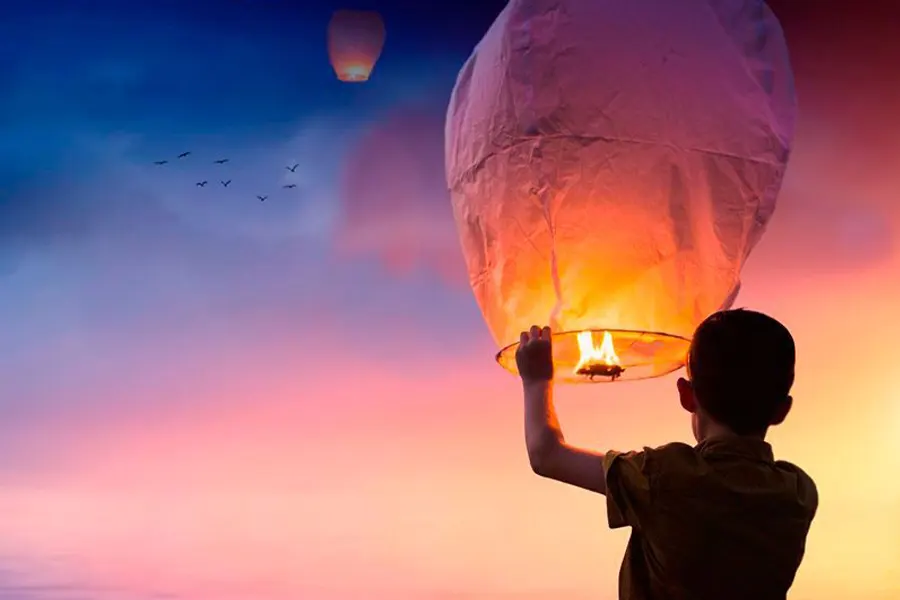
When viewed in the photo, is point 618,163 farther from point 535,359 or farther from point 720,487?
point 720,487

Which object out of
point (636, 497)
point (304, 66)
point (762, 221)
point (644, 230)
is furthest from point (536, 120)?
point (304, 66)

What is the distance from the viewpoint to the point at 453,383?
3.46 metres

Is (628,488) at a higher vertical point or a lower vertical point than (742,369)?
lower

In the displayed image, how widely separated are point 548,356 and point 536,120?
274 mm

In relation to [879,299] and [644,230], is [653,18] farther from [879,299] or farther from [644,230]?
[879,299]

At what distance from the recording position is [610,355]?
1.21m

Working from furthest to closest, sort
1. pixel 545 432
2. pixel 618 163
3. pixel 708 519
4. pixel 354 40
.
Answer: pixel 354 40
pixel 618 163
pixel 545 432
pixel 708 519

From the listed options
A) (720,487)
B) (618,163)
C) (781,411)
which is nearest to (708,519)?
(720,487)

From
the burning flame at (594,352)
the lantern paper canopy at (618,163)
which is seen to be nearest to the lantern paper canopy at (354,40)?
the lantern paper canopy at (618,163)

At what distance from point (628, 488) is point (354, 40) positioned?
2.51 metres

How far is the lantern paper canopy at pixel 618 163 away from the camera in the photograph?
120 centimetres

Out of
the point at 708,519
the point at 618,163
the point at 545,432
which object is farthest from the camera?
the point at 618,163

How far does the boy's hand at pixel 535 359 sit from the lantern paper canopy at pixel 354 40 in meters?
2.27

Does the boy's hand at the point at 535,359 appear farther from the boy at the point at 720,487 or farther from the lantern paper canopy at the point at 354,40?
the lantern paper canopy at the point at 354,40
